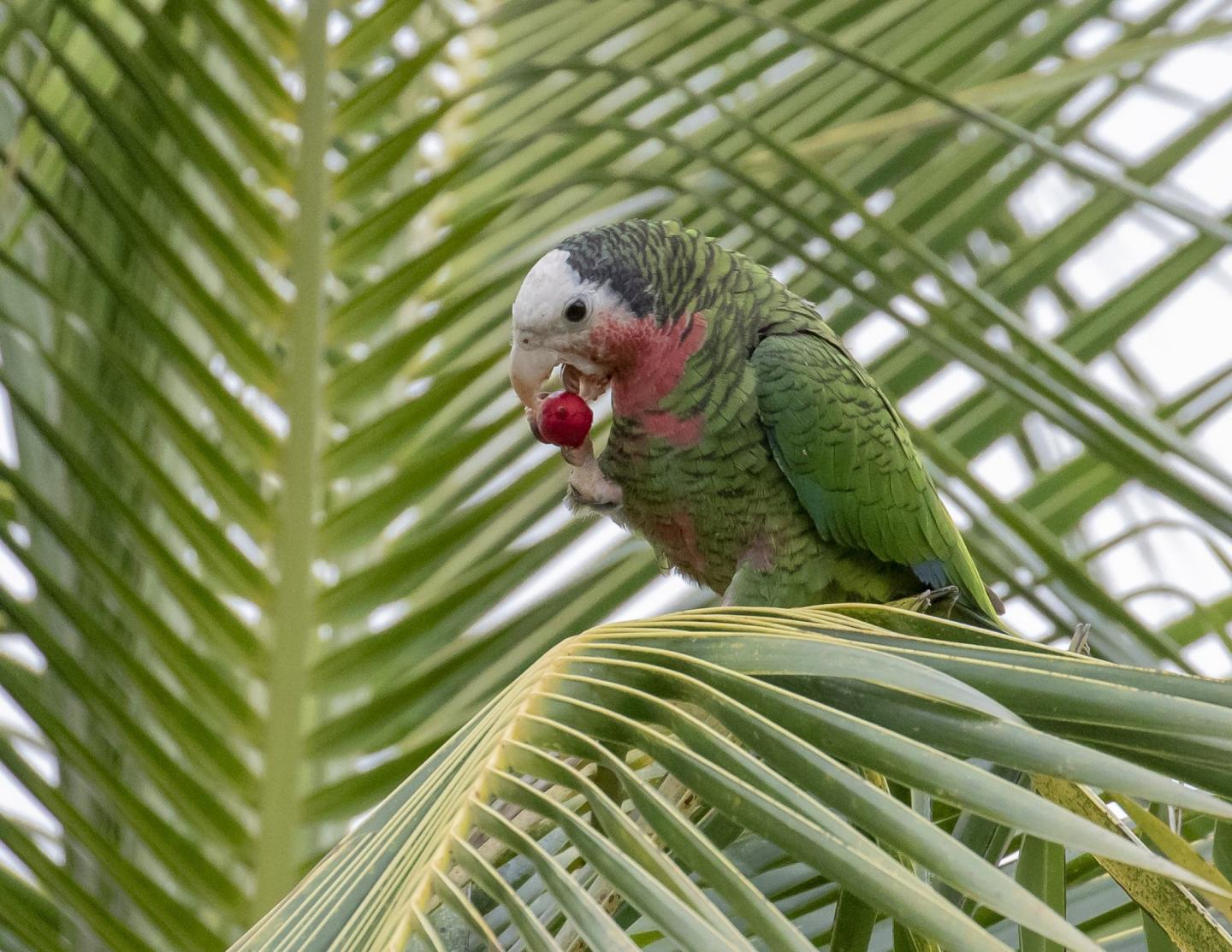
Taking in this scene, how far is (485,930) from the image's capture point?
19.4 inches

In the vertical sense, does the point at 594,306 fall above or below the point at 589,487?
above

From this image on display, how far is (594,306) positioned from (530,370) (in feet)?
0.30

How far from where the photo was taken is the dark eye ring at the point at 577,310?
122 cm

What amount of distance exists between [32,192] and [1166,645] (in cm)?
107

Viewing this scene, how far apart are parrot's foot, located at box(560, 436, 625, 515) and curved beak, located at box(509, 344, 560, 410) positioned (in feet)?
0.26

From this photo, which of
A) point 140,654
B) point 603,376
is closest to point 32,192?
point 140,654

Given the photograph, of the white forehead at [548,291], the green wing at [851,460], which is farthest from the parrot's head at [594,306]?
the green wing at [851,460]

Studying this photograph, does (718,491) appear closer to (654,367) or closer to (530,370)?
(654,367)

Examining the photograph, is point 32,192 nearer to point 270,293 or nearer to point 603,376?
point 270,293

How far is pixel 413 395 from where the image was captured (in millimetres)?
1287

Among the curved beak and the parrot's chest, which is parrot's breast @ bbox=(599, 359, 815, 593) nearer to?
the parrot's chest

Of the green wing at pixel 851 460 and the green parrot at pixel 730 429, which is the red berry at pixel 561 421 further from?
the green wing at pixel 851 460

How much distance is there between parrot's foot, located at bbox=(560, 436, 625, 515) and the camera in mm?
1288

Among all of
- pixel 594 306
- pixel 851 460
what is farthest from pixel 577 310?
pixel 851 460
